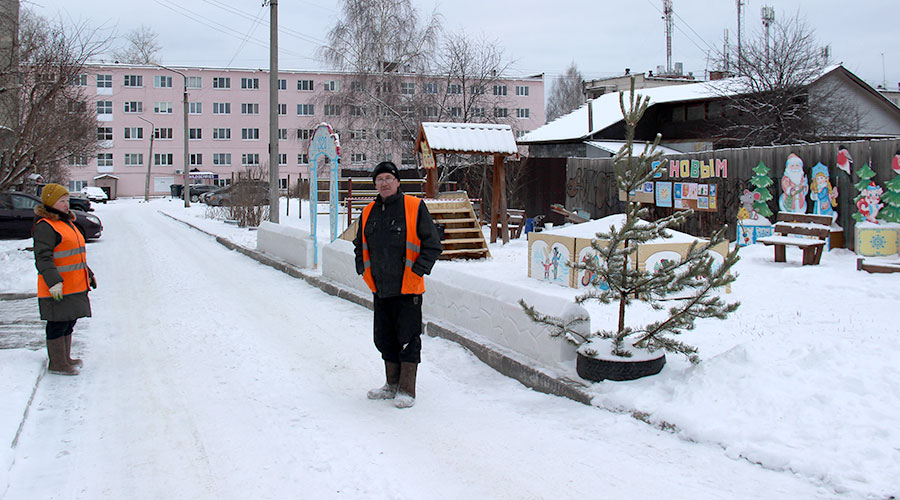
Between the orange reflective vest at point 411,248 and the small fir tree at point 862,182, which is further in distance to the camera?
the small fir tree at point 862,182

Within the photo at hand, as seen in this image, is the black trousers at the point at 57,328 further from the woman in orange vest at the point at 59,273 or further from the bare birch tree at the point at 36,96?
the bare birch tree at the point at 36,96

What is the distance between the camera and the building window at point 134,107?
236 ft

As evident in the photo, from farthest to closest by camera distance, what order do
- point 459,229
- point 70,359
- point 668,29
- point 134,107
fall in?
point 134,107 → point 668,29 → point 459,229 → point 70,359

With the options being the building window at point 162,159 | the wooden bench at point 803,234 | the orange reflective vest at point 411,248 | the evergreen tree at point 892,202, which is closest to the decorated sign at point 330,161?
the wooden bench at point 803,234

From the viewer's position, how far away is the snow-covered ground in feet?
12.6

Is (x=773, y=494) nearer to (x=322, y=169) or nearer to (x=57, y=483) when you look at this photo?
(x=57, y=483)

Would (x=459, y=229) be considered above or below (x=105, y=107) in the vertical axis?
below

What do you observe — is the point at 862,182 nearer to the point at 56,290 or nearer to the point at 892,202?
the point at 892,202

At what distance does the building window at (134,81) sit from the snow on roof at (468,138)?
64.3 m

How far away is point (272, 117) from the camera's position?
18391 millimetres

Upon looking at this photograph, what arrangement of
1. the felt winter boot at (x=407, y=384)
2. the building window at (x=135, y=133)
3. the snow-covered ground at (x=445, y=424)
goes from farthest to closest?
the building window at (x=135, y=133)
the felt winter boot at (x=407, y=384)
the snow-covered ground at (x=445, y=424)

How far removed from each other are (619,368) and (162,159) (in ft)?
246

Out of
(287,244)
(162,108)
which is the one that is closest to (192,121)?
Answer: (162,108)

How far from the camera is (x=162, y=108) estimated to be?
72.9 metres
